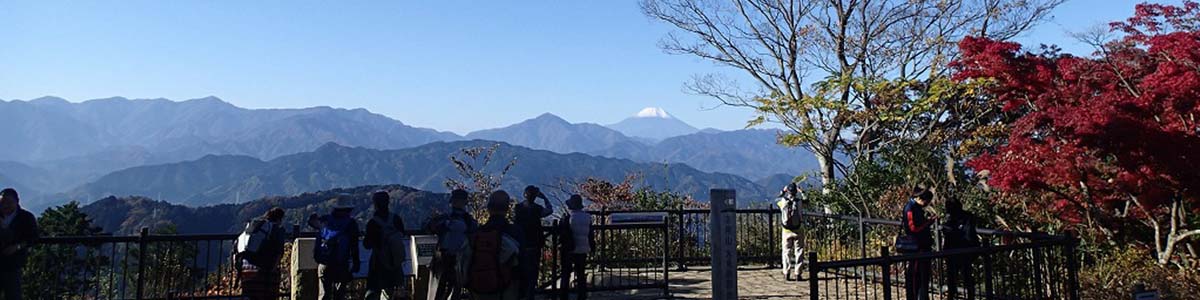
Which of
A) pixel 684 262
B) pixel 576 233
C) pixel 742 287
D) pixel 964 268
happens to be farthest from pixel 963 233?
pixel 684 262

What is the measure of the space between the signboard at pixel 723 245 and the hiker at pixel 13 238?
20.3 feet

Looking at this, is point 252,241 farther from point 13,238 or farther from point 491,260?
point 491,260

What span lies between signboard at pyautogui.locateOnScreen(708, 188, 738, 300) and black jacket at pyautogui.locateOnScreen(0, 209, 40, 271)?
244 inches

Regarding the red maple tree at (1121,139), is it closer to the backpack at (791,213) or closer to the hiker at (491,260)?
→ the backpack at (791,213)

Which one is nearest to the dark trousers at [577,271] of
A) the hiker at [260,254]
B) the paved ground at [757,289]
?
the paved ground at [757,289]

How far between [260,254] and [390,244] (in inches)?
61.7

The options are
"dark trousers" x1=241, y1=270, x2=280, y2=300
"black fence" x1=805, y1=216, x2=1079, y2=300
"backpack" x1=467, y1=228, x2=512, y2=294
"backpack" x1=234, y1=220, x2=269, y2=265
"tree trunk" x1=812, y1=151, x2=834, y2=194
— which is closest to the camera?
"backpack" x1=467, y1=228, x2=512, y2=294

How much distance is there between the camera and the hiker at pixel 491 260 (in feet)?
18.6

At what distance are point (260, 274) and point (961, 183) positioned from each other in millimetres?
12891

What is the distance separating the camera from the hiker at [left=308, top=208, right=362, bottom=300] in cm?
668

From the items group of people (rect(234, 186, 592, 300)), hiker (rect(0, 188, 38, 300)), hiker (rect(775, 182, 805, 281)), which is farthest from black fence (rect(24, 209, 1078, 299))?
group of people (rect(234, 186, 592, 300))

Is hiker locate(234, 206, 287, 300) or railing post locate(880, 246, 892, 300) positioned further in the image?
hiker locate(234, 206, 287, 300)

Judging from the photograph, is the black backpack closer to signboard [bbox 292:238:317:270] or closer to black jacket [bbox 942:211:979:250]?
signboard [bbox 292:238:317:270]

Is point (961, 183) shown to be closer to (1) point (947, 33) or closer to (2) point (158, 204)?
(1) point (947, 33)
